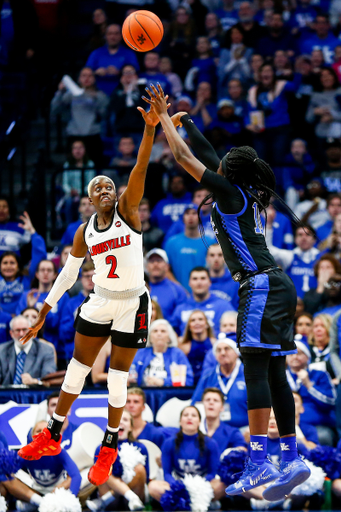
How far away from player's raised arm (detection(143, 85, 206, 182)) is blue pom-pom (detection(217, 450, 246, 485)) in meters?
3.89

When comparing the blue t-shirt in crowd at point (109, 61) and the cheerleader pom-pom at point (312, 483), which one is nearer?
the cheerleader pom-pom at point (312, 483)

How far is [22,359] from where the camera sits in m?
9.73

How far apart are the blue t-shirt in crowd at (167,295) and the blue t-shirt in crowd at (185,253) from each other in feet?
1.89

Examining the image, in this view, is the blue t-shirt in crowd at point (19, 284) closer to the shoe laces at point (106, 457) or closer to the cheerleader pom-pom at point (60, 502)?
the cheerleader pom-pom at point (60, 502)

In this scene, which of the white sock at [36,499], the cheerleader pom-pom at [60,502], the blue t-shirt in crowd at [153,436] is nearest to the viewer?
the cheerleader pom-pom at [60,502]

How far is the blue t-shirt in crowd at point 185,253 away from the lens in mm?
11234

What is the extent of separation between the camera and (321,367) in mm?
9516

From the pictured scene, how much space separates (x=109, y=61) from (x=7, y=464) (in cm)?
766

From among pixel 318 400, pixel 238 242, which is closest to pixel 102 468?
pixel 238 242

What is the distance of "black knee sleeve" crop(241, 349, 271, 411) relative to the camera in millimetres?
5574

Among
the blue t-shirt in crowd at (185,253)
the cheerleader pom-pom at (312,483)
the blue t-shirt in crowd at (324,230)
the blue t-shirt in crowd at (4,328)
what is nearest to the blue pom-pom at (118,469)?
the cheerleader pom-pom at (312,483)

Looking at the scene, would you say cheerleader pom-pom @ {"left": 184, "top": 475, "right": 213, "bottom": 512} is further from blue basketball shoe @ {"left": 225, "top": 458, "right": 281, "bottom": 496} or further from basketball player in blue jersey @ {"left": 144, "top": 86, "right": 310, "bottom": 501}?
blue basketball shoe @ {"left": 225, "top": 458, "right": 281, "bottom": 496}

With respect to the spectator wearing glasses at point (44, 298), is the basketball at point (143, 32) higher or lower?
higher

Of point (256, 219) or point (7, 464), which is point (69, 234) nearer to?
point (7, 464)
